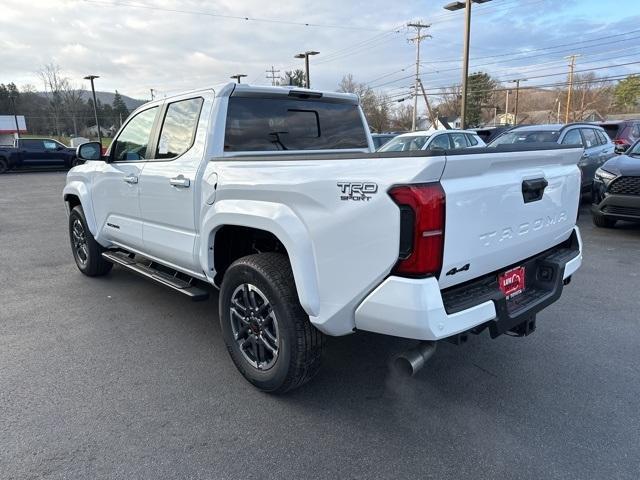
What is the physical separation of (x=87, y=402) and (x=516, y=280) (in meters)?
2.79

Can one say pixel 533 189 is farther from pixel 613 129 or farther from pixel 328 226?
pixel 613 129

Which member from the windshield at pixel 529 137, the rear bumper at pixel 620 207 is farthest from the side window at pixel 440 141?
the rear bumper at pixel 620 207

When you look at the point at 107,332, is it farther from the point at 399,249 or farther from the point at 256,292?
the point at 399,249

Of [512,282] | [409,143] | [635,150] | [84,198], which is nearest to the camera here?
[512,282]

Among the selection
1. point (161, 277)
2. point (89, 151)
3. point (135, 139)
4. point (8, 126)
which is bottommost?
point (161, 277)

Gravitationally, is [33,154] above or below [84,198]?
below

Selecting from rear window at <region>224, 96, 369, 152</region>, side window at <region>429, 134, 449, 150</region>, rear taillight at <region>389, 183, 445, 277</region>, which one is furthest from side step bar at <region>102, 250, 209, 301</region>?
side window at <region>429, 134, 449, 150</region>

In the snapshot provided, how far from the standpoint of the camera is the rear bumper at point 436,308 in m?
2.19

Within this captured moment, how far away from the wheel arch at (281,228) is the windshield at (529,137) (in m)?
8.39

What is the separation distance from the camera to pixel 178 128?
3.91 metres

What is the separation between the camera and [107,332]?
4.14 metres

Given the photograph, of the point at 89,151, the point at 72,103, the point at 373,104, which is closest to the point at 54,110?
the point at 72,103

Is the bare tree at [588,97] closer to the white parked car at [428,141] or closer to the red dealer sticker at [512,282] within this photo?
the white parked car at [428,141]

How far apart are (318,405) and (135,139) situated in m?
3.19
